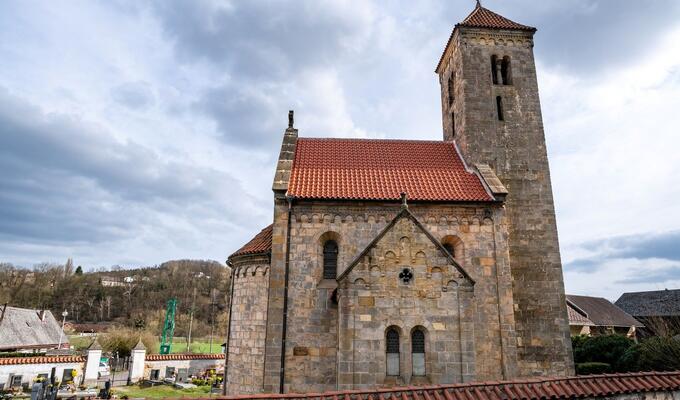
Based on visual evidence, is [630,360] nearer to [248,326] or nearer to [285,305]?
[285,305]

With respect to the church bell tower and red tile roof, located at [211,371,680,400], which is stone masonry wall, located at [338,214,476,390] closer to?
red tile roof, located at [211,371,680,400]

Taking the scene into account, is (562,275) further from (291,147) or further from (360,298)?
(291,147)

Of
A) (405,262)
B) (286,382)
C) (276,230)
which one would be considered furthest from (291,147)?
(286,382)

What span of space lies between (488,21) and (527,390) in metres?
17.7

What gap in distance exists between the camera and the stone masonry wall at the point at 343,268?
12.7 metres

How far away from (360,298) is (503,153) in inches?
397

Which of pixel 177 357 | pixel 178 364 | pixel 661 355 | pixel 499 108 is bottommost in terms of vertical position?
pixel 178 364

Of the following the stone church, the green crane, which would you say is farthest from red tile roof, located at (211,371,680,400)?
the green crane

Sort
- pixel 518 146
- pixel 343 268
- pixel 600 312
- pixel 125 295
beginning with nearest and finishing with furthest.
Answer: pixel 343 268, pixel 518 146, pixel 600 312, pixel 125 295

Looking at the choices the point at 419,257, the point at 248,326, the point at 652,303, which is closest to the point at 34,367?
the point at 248,326

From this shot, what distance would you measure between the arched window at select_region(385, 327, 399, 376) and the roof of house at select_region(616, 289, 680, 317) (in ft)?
161

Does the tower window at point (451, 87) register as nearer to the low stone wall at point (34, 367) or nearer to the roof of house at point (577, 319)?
the roof of house at point (577, 319)

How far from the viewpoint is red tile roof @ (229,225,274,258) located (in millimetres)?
14883

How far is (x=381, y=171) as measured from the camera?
53.1ft
